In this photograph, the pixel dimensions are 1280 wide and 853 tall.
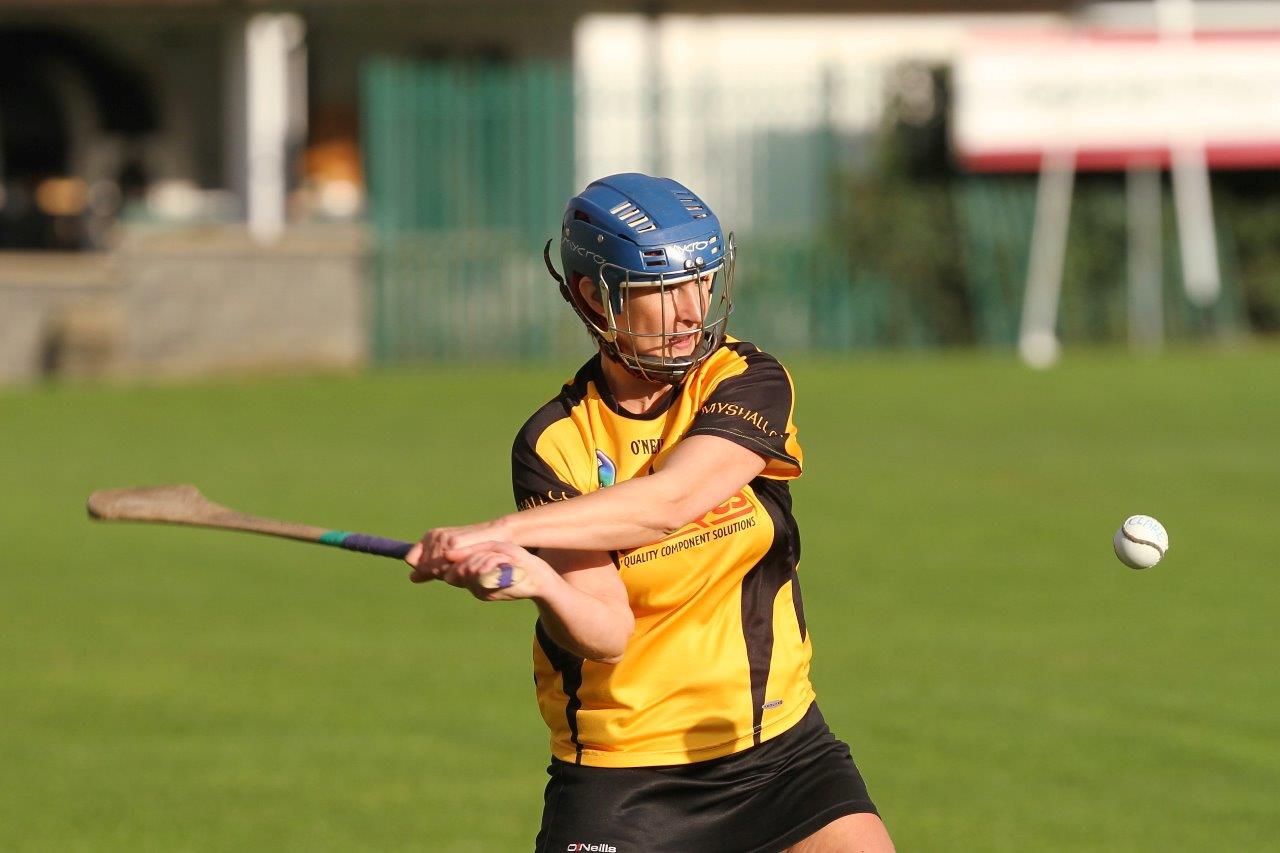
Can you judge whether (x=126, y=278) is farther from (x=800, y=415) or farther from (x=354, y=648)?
(x=354, y=648)

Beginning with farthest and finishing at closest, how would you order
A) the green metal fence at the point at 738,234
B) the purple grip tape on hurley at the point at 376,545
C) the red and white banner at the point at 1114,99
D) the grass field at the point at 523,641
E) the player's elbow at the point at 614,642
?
1. the green metal fence at the point at 738,234
2. the red and white banner at the point at 1114,99
3. the grass field at the point at 523,641
4. the player's elbow at the point at 614,642
5. the purple grip tape on hurley at the point at 376,545

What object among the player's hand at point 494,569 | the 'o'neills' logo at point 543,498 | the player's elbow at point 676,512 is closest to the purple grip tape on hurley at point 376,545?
the player's hand at point 494,569

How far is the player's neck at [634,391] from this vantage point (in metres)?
4.70

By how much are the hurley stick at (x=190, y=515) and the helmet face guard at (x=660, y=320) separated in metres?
0.68

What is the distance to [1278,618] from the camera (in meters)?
10.1

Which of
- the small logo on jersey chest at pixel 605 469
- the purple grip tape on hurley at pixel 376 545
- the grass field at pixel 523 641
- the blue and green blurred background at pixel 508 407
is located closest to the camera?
the purple grip tape on hurley at pixel 376 545

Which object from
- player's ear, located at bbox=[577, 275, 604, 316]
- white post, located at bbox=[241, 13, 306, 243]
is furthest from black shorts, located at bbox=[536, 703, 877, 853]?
white post, located at bbox=[241, 13, 306, 243]

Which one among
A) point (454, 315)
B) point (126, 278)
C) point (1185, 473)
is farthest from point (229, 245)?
point (1185, 473)

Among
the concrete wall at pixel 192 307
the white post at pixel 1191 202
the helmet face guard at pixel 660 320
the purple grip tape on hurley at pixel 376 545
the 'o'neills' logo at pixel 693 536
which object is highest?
the helmet face guard at pixel 660 320

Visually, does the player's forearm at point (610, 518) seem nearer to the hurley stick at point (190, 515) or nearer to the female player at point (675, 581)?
the female player at point (675, 581)

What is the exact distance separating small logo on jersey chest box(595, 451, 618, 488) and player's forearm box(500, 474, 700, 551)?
10.5 inches

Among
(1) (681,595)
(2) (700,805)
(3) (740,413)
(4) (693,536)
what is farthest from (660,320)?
(2) (700,805)

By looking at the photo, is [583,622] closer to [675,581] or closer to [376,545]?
[675,581]

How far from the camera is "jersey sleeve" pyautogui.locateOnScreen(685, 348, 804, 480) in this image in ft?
14.8
